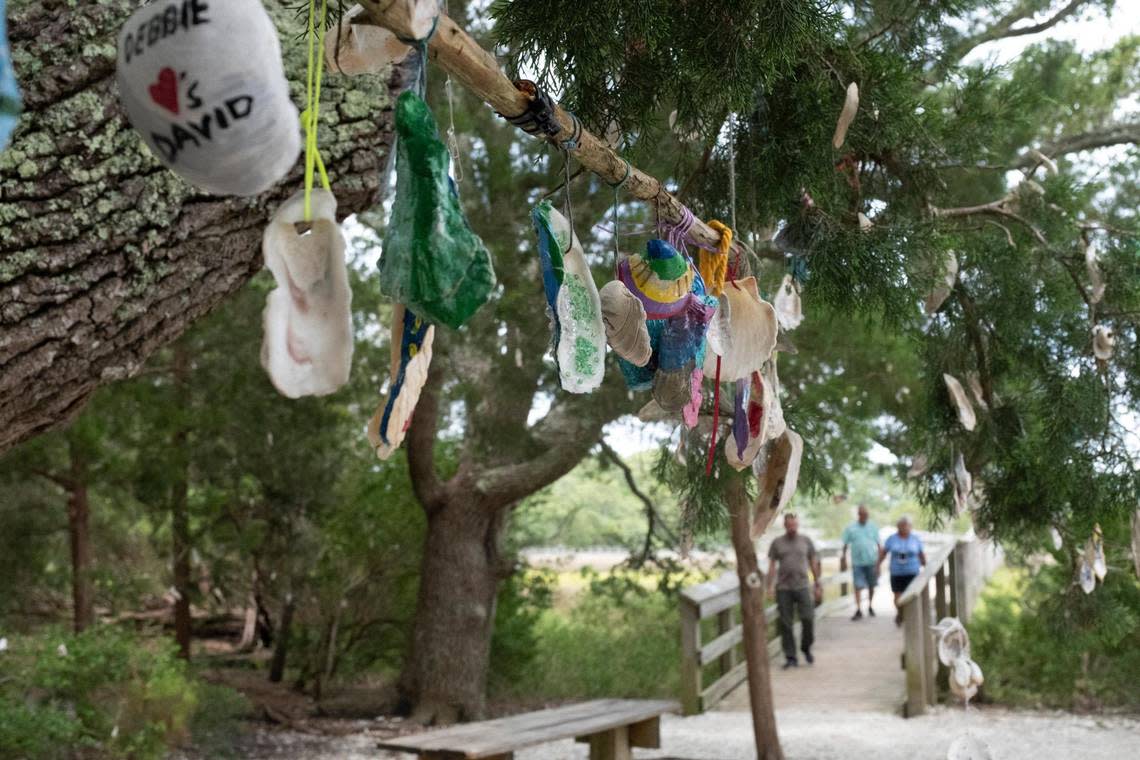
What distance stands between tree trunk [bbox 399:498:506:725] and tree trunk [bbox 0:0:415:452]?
13.9ft

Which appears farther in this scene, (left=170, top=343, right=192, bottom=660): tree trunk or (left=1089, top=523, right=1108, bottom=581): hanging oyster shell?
(left=170, top=343, right=192, bottom=660): tree trunk

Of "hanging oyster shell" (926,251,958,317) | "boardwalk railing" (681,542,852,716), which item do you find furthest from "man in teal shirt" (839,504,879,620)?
"hanging oyster shell" (926,251,958,317)

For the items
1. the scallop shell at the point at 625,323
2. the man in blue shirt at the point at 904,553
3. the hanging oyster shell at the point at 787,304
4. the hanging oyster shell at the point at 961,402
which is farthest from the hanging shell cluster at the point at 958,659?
the man in blue shirt at the point at 904,553

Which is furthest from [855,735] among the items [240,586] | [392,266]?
[392,266]

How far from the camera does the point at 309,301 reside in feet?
2.59

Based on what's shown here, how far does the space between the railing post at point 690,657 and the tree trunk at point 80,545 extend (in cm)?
314

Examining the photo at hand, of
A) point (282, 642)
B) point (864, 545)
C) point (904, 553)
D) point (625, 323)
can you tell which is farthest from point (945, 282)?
point (282, 642)

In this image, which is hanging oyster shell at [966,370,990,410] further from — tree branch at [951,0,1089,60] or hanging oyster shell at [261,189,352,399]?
tree branch at [951,0,1089,60]

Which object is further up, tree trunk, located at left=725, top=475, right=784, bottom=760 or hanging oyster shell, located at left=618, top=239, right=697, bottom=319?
hanging oyster shell, located at left=618, top=239, right=697, bottom=319

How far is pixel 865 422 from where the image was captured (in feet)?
17.4

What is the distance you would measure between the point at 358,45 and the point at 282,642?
6287mm

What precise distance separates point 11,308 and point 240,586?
20.1 ft

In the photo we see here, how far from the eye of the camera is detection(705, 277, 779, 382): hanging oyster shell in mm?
1420

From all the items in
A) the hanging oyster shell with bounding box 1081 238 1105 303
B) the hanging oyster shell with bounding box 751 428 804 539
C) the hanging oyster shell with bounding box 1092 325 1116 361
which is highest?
the hanging oyster shell with bounding box 1081 238 1105 303
